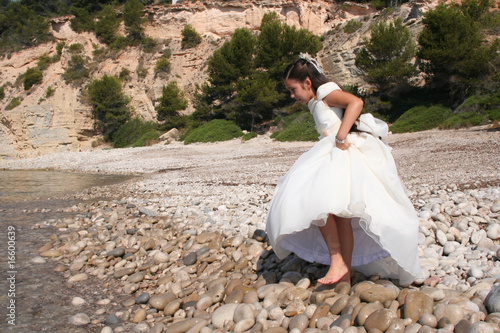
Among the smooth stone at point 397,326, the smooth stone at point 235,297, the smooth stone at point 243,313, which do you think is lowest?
the smooth stone at point 235,297

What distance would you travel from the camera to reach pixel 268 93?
939 inches

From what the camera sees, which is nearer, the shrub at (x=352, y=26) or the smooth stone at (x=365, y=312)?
the smooth stone at (x=365, y=312)

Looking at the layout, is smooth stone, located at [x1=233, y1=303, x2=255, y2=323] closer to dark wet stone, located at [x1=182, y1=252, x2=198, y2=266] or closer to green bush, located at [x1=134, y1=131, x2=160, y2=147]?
dark wet stone, located at [x1=182, y1=252, x2=198, y2=266]

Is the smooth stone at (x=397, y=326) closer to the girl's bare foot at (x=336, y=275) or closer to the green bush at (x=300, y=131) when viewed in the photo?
the girl's bare foot at (x=336, y=275)

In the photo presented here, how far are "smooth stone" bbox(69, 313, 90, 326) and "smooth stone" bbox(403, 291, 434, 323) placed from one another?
2308 mm

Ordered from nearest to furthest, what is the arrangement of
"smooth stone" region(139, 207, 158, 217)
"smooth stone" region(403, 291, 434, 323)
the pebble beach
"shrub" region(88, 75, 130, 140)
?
"smooth stone" region(403, 291, 434, 323), the pebble beach, "smooth stone" region(139, 207, 158, 217), "shrub" region(88, 75, 130, 140)

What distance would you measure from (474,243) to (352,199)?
157 cm

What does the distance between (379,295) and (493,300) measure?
23.5 inches

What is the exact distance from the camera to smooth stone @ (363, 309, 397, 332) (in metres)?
2.00

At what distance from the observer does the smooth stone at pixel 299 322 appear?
2.25 m

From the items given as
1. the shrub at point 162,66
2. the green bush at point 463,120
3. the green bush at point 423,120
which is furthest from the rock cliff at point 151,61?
the green bush at point 463,120

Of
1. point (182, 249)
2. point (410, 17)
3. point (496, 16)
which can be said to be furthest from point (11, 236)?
point (410, 17)

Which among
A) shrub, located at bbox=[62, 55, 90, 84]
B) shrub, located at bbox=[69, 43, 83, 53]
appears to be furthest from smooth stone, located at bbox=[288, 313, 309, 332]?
shrub, located at bbox=[69, 43, 83, 53]

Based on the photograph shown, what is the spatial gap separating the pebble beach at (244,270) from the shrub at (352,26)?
25038 mm
